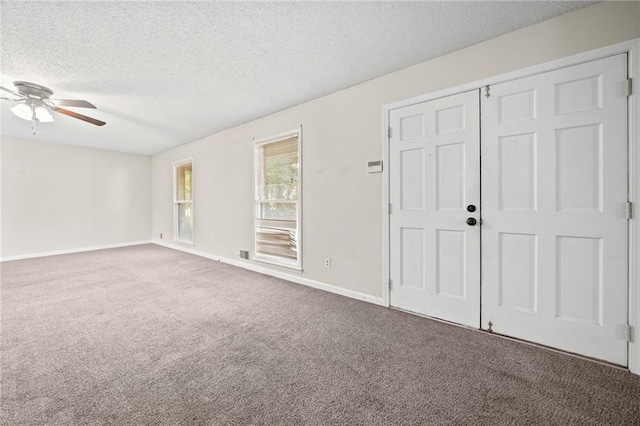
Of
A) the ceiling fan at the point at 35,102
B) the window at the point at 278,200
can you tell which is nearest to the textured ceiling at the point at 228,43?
the ceiling fan at the point at 35,102

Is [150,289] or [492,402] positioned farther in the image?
[150,289]

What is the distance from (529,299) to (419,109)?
1.96m

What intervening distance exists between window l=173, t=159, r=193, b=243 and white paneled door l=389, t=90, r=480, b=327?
514 cm

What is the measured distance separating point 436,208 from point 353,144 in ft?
4.00

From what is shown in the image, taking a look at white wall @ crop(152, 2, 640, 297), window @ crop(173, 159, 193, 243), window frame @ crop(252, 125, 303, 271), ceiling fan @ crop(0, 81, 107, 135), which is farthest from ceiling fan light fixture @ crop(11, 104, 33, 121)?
window @ crop(173, 159, 193, 243)

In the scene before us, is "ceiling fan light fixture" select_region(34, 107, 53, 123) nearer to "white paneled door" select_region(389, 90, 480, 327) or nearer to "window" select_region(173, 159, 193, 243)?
"window" select_region(173, 159, 193, 243)

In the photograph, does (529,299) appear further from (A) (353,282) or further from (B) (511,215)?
(A) (353,282)

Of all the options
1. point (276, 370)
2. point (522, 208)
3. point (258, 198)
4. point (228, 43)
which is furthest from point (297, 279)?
point (228, 43)

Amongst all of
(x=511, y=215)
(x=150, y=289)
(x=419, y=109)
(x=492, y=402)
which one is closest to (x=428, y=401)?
(x=492, y=402)

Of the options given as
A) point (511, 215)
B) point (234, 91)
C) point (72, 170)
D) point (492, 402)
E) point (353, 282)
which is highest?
point (234, 91)

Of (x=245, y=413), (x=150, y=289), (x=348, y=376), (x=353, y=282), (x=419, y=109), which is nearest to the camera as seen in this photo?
(x=245, y=413)

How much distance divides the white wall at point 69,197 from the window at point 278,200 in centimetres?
480

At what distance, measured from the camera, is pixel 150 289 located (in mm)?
3465

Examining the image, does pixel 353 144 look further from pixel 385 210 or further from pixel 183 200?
pixel 183 200
